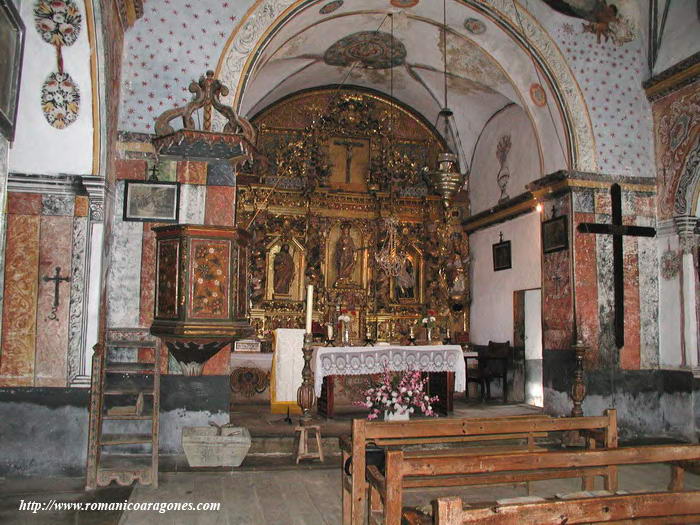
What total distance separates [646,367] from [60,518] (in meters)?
7.20

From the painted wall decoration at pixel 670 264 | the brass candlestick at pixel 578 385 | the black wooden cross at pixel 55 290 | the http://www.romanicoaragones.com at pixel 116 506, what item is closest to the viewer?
the http://www.romanicoaragones.com at pixel 116 506

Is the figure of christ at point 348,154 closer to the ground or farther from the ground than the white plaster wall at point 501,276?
farther from the ground

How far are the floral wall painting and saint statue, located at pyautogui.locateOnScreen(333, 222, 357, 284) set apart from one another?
9.70 feet

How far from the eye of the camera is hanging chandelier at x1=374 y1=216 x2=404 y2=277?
12.2 m

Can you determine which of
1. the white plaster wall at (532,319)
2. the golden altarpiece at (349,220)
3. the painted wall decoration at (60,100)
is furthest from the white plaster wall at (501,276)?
the painted wall decoration at (60,100)

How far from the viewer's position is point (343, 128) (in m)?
12.9

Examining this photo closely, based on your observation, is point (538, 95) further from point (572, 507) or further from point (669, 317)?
point (572, 507)

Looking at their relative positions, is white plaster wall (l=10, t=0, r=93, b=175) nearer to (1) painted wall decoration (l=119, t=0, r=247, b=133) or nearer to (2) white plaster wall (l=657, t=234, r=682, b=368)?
(1) painted wall decoration (l=119, t=0, r=247, b=133)

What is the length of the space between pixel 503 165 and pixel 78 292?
8.17m

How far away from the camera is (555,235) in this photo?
8.82 metres

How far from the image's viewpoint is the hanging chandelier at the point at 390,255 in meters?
12.2

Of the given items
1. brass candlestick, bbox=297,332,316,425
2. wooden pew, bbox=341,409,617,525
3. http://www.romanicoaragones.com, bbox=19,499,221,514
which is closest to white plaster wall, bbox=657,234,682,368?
wooden pew, bbox=341,409,617,525

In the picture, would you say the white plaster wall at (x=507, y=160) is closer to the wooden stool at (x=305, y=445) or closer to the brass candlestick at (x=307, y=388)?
the brass candlestick at (x=307, y=388)

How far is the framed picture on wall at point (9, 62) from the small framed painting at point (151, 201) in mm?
3005
